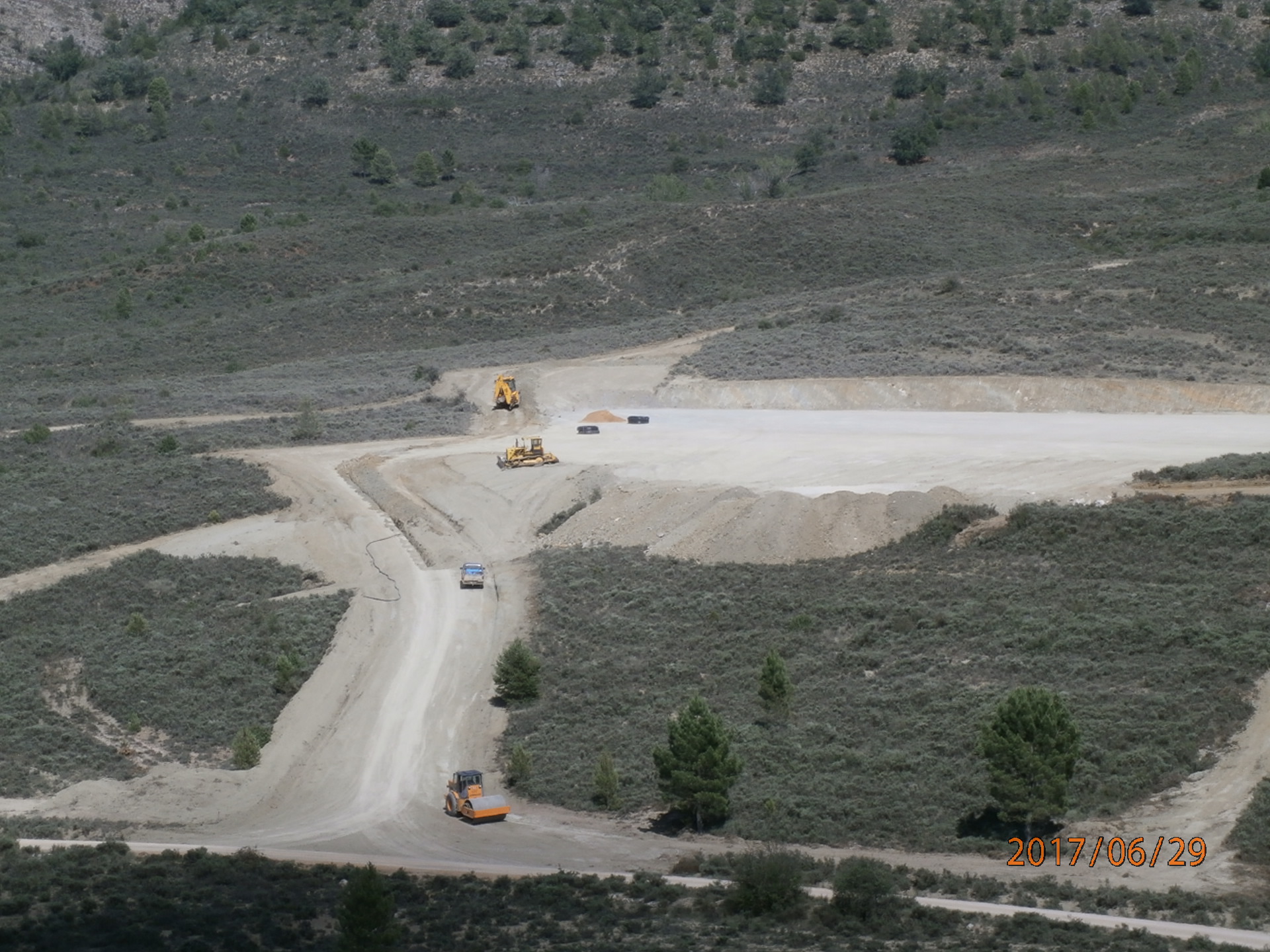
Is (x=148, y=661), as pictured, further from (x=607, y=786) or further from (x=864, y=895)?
(x=864, y=895)

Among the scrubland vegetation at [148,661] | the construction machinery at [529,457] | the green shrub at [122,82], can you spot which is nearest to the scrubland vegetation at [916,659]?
the scrubland vegetation at [148,661]

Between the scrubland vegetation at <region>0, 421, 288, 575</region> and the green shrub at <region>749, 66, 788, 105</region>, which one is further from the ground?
the green shrub at <region>749, 66, 788, 105</region>

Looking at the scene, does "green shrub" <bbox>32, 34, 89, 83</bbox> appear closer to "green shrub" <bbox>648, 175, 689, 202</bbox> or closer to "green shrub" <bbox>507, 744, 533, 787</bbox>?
"green shrub" <bbox>648, 175, 689, 202</bbox>

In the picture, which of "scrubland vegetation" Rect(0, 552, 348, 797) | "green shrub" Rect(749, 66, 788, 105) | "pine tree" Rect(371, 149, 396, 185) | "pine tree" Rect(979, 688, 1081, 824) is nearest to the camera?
"pine tree" Rect(979, 688, 1081, 824)

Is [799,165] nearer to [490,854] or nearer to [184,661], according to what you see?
[184,661]

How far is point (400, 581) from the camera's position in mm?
46719

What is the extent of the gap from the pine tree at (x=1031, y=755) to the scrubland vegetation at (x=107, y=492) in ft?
103

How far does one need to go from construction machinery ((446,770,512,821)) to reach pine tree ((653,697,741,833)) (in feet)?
10.2

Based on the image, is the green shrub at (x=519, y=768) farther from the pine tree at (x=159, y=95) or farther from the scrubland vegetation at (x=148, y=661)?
the pine tree at (x=159, y=95)

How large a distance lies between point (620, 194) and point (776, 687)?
9440 cm

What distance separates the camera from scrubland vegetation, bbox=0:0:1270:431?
251 ft

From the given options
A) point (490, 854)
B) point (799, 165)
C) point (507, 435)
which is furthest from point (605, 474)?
point (799, 165)

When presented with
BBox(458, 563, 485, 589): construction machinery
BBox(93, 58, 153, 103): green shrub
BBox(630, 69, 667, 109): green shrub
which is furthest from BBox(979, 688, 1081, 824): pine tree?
BBox(93, 58, 153, 103): green shrub
